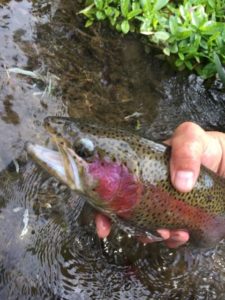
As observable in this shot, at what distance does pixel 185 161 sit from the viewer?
258 centimetres

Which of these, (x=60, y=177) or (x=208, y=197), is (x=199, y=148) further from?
(x=60, y=177)

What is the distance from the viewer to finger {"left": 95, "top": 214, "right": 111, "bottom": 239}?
2889 millimetres

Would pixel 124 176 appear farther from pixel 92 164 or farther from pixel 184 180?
pixel 184 180

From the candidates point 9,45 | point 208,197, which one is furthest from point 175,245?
point 9,45

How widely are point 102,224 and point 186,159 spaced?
60cm

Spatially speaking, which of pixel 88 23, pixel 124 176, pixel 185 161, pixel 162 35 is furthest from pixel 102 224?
pixel 88 23

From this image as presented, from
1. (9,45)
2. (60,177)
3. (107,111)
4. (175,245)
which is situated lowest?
(175,245)

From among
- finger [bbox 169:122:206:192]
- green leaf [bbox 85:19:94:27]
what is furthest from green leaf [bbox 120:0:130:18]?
finger [bbox 169:122:206:192]

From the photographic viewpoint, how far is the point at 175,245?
10.4ft

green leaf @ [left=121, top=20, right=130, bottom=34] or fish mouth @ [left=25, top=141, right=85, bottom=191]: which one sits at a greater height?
fish mouth @ [left=25, top=141, right=85, bottom=191]

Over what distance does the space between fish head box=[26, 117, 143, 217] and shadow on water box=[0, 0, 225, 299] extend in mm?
568

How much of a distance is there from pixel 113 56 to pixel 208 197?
5.18 ft

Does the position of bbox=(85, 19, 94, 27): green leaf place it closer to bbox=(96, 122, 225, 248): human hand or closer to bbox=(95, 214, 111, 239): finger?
bbox=(96, 122, 225, 248): human hand

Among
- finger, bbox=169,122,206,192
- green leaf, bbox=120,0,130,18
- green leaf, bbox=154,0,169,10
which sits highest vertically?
finger, bbox=169,122,206,192
